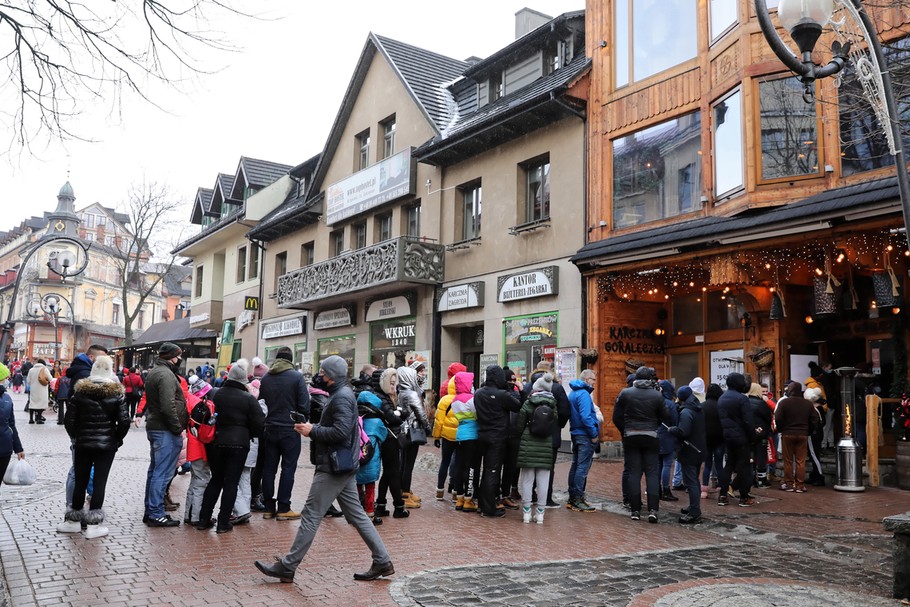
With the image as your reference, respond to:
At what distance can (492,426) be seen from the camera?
31.4 feet

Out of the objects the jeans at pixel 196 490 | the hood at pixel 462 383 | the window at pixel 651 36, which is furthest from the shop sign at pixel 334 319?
the jeans at pixel 196 490

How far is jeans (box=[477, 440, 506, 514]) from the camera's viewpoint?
9.54m

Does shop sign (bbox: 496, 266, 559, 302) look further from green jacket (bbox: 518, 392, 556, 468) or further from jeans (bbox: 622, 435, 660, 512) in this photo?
green jacket (bbox: 518, 392, 556, 468)

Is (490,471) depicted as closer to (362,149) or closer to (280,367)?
(280,367)

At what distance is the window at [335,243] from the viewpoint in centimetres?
2716

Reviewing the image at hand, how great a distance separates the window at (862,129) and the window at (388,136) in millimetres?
14816

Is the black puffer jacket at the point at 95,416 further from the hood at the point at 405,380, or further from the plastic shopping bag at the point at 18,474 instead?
the hood at the point at 405,380

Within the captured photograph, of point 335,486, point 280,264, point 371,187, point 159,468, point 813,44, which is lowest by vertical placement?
point 159,468

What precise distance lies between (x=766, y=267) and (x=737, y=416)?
424 cm

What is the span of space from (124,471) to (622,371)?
10.1m

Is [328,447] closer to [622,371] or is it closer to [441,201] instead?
[622,371]

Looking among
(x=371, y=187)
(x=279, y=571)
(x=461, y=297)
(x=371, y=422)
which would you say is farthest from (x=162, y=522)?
(x=371, y=187)

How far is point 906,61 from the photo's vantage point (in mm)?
10734

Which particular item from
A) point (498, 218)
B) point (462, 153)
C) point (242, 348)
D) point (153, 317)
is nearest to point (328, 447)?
point (498, 218)
